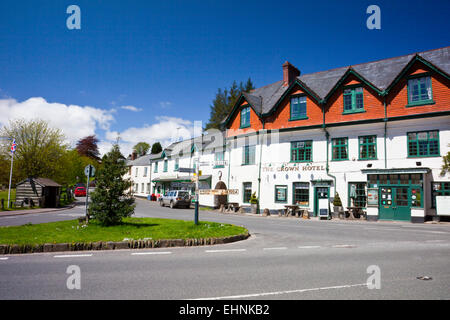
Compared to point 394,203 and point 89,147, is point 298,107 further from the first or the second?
point 89,147

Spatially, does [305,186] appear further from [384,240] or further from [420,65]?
[384,240]

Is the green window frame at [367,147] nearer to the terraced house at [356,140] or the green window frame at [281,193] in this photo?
the terraced house at [356,140]

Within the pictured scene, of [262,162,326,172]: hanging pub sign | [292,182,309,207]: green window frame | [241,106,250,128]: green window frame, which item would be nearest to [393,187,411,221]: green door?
[262,162,326,172]: hanging pub sign

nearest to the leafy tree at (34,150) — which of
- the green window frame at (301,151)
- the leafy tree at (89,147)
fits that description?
the green window frame at (301,151)

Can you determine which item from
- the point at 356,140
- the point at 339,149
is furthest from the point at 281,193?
Answer: the point at 356,140

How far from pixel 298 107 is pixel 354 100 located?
15.4ft

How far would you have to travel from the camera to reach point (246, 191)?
30.3 meters

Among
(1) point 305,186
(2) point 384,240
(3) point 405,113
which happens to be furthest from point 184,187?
(2) point 384,240

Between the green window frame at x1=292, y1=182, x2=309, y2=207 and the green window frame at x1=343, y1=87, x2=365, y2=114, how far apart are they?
6.75 meters

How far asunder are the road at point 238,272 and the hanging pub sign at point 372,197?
1167 centimetres

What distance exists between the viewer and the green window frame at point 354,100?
24.1 m

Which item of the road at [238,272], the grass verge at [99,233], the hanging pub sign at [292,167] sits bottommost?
the road at [238,272]

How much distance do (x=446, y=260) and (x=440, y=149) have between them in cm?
1524

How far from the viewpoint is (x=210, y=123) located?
5969 centimetres
